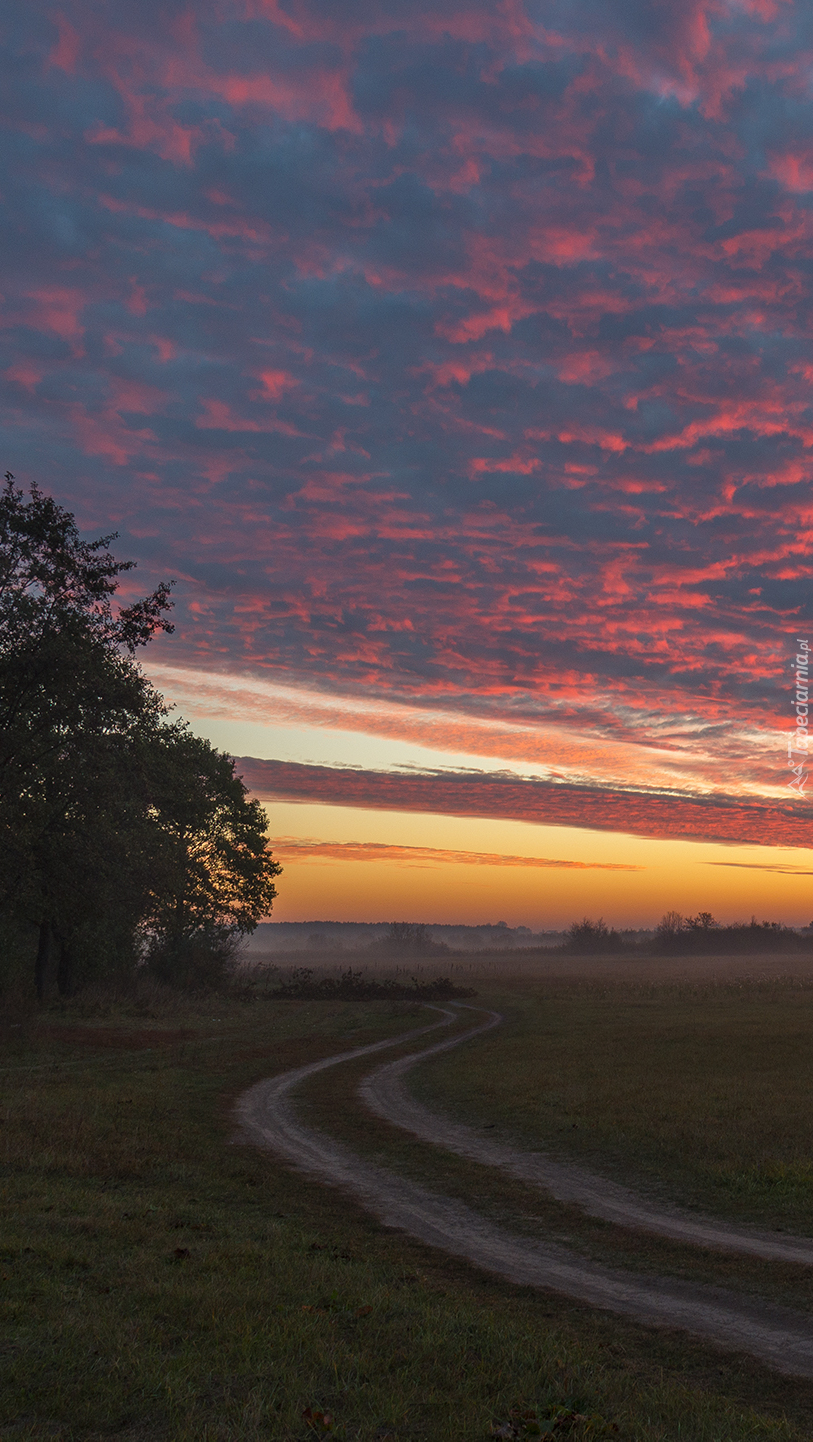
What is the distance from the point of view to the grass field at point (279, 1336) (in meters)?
6.76

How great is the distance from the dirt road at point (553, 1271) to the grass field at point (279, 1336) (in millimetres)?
411

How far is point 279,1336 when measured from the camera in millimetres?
8211

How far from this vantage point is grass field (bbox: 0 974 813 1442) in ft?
22.2

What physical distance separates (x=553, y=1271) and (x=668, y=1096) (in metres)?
12.3

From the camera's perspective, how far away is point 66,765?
1297 inches

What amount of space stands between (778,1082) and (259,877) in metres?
46.1

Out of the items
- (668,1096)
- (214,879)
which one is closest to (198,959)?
(214,879)

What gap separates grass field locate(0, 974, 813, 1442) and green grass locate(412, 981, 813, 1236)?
5841 mm

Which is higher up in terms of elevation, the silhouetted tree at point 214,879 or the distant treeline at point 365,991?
the silhouetted tree at point 214,879

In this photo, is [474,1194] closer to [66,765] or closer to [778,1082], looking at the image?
[778,1082]

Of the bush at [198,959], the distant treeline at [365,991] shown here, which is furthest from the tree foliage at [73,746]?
the distant treeline at [365,991]

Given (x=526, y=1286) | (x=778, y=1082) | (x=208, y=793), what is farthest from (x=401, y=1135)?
(x=208, y=793)

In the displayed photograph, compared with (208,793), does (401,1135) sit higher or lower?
lower

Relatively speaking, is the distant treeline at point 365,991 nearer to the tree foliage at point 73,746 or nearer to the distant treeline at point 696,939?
the tree foliage at point 73,746
